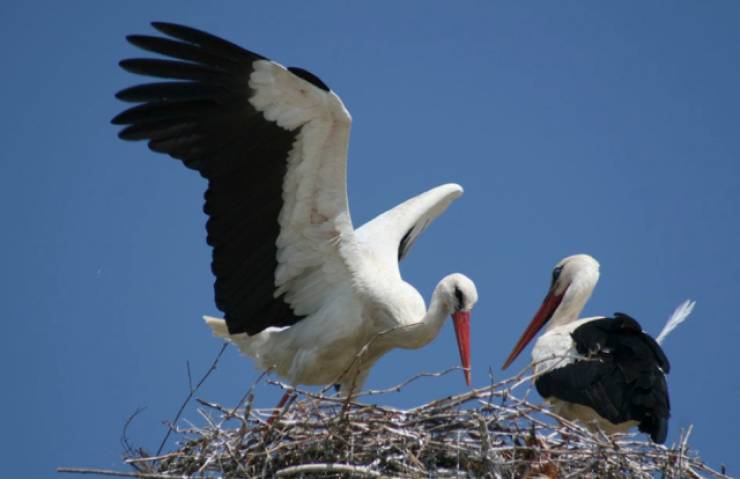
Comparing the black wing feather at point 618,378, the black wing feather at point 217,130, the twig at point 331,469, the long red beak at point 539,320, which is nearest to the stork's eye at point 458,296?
the black wing feather at point 618,378

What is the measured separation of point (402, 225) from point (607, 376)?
2.41 metres

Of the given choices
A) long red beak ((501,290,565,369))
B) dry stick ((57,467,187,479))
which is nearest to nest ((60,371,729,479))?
dry stick ((57,467,187,479))

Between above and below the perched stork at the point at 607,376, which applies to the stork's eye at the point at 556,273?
above

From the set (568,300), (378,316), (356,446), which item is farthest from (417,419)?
(568,300)

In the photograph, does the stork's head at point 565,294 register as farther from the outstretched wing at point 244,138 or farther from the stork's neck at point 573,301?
the outstretched wing at point 244,138

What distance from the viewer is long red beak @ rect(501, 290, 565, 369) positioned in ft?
35.9

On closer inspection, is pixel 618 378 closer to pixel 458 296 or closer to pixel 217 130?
pixel 458 296

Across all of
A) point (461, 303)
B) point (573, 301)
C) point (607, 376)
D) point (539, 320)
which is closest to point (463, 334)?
point (461, 303)

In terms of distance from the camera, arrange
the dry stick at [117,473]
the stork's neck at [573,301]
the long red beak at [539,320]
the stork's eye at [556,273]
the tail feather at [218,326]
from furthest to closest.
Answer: the stork's eye at [556,273] < the long red beak at [539,320] < the stork's neck at [573,301] < the tail feather at [218,326] < the dry stick at [117,473]

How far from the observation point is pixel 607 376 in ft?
29.5

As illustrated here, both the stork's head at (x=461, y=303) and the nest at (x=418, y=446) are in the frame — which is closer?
the nest at (x=418, y=446)

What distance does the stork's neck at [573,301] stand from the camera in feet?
34.7

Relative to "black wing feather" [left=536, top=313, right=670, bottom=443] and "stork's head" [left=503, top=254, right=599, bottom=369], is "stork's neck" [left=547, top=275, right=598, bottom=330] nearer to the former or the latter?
"stork's head" [left=503, top=254, right=599, bottom=369]

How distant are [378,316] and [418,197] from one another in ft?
6.51
